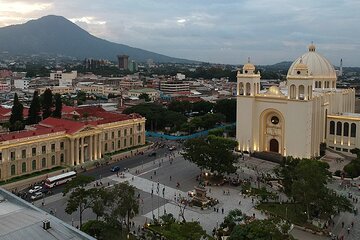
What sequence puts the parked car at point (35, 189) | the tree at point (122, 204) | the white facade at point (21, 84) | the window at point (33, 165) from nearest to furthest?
the tree at point (122, 204), the parked car at point (35, 189), the window at point (33, 165), the white facade at point (21, 84)

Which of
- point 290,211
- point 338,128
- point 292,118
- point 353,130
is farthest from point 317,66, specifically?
point 290,211

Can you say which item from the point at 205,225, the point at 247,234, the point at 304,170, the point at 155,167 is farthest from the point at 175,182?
the point at 247,234

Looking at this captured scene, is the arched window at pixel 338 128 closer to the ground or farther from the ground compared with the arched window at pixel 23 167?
farther from the ground

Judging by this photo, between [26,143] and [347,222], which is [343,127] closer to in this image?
[347,222]

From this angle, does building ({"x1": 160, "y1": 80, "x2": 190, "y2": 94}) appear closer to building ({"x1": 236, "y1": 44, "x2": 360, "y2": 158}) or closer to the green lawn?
building ({"x1": 236, "y1": 44, "x2": 360, "y2": 158})

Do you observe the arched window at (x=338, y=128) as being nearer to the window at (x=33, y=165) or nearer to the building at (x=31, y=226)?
the window at (x=33, y=165)

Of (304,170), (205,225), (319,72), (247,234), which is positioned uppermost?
(319,72)

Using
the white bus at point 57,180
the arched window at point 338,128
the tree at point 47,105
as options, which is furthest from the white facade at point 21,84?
the arched window at point 338,128
